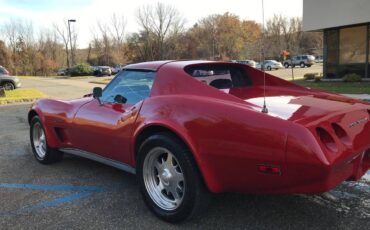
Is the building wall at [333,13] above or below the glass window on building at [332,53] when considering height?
above

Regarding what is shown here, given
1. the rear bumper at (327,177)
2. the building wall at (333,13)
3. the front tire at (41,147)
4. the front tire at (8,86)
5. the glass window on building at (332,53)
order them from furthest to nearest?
the front tire at (8,86) < the glass window on building at (332,53) < the building wall at (333,13) < the front tire at (41,147) < the rear bumper at (327,177)

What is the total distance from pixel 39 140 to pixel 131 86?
2.19 m

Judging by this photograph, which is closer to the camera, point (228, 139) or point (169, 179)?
point (228, 139)

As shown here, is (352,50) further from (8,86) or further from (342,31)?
(8,86)

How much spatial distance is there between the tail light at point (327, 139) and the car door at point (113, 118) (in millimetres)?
1701

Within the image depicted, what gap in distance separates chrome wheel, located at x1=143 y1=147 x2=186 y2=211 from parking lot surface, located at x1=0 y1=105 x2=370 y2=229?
191 mm

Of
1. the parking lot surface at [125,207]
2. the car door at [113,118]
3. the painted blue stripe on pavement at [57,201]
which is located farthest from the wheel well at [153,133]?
the painted blue stripe on pavement at [57,201]

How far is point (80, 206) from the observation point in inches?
152

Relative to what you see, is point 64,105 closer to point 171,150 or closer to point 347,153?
point 171,150

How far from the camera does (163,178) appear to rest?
3.52 meters

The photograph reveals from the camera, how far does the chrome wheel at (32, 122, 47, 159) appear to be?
547 cm

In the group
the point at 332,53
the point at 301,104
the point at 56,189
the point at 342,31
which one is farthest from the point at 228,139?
the point at 332,53

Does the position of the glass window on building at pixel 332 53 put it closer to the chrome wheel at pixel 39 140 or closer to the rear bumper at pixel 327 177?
the chrome wheel at pixel 39 140

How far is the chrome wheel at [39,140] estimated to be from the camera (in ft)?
17.9
